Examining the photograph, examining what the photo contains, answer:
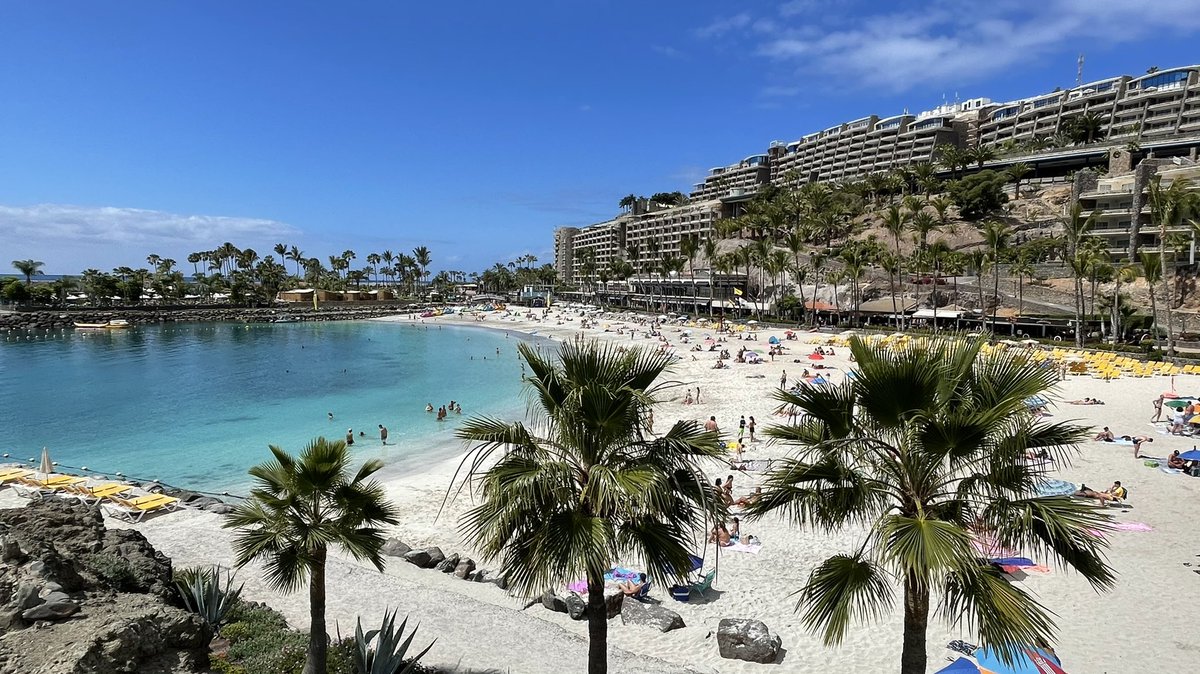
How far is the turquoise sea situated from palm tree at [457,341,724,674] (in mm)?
17625

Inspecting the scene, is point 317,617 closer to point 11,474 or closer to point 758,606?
point 758,606

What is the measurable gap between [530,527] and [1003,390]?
A: 3.93 meters

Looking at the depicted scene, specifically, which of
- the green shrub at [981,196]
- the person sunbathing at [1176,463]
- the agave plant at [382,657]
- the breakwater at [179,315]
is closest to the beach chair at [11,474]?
the agave plant at [382,657]

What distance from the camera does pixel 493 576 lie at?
1128 cm

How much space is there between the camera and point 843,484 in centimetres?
496

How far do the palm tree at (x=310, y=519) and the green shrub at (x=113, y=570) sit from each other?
1.61m

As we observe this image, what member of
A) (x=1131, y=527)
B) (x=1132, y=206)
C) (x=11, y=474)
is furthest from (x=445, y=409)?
(x=1132, y=206)

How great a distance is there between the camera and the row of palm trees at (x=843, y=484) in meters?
4.30

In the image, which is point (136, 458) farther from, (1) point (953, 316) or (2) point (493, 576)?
(1) point (953, 316)

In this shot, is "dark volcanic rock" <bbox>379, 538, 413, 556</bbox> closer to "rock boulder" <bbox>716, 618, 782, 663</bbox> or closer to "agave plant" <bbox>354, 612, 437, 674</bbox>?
"agave plant" <bbox>354, 612, 437, 674</bbox>

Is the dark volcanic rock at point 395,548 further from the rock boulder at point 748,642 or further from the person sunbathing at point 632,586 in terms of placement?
the rock boulder at point 748,642

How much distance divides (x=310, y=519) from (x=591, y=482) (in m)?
3.33

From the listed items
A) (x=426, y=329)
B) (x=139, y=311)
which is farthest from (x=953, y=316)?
(x=139, y=311)

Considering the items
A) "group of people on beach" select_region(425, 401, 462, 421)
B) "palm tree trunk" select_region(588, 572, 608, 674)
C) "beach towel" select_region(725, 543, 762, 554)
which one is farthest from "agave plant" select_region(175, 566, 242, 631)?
"group of people on beach" select_region(425, 401, 462, 421)
